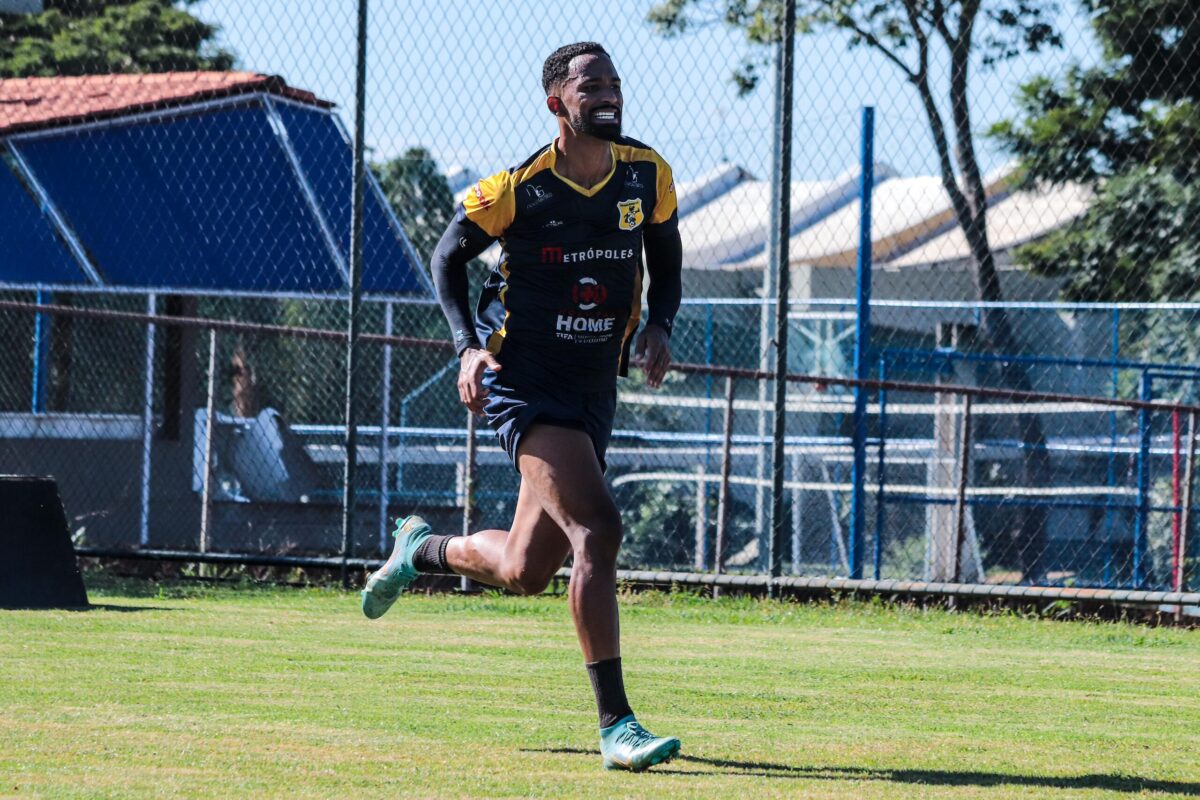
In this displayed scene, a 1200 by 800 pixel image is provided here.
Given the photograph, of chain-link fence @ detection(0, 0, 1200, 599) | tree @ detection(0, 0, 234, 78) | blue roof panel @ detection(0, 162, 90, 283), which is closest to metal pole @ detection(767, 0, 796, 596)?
chain-link fence @ detection(0, 0, 1200, 599)

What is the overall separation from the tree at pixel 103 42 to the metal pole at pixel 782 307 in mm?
15894

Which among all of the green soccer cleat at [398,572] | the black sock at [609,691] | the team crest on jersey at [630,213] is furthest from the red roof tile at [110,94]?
the black sock at [609,691]

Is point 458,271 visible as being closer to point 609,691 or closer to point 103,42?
point 609,691

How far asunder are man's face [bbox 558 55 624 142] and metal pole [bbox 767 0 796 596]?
13.5 feet

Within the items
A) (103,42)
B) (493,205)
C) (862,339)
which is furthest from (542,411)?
(103,42)

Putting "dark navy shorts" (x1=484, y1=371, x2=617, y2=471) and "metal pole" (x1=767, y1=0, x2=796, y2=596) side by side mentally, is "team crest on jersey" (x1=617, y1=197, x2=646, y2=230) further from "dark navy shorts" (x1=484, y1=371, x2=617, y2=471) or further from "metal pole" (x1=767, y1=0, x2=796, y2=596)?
"metal pole" (x1=767, y1=0, x2=796, y2=596)

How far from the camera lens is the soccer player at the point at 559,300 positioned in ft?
17.4

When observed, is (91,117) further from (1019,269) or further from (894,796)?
(1019,269)

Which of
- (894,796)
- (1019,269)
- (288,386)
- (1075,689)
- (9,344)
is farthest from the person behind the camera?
(1019,269)

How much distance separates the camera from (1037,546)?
1471cm

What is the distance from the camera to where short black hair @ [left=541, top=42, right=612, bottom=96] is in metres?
5.39

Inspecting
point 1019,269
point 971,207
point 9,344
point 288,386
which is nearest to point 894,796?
point 971,207

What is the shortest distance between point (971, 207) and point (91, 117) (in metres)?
6.51

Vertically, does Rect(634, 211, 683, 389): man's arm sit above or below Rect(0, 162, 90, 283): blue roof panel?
below
